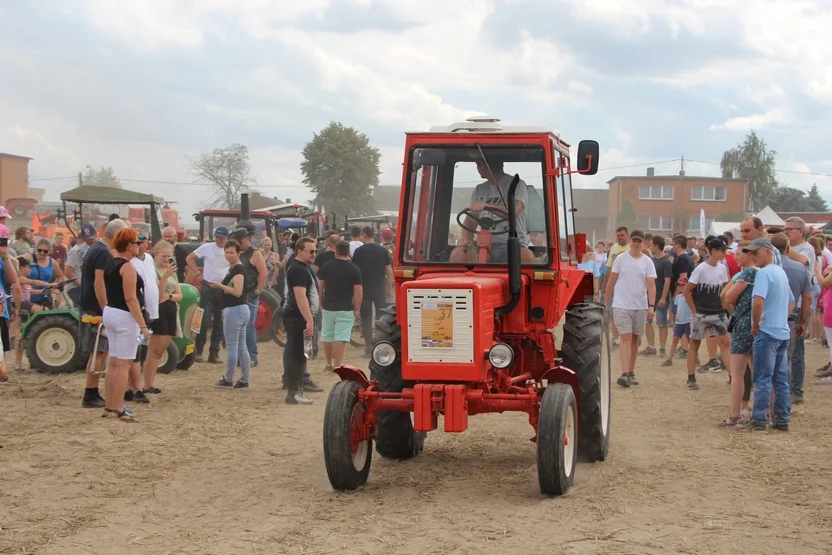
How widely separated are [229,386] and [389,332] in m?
4.68

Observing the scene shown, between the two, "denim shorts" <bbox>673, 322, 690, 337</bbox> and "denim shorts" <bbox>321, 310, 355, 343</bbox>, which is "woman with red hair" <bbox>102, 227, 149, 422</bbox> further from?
"denim shorts" <bbox>673, 322, 690, 337</bbox>

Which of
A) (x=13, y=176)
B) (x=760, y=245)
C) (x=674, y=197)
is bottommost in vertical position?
(x=760, y=245)

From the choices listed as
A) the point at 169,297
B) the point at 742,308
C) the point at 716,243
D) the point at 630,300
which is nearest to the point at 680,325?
the point at 716,243

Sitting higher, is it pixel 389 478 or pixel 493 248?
pixel 493 248

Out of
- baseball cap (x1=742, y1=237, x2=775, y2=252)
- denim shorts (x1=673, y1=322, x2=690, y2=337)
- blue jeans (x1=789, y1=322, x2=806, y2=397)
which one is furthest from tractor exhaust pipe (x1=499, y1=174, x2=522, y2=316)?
denim shorts (x1=673, y1=322, x2=690, y2=337)

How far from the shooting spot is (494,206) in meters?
6.93

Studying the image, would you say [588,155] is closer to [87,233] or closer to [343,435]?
[343,435]

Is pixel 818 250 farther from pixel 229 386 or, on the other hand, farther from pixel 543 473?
pixel 543 473

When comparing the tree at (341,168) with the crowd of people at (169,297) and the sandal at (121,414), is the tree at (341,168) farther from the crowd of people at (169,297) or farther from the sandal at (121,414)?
the sandal at (121,414)

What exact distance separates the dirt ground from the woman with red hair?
39 cm

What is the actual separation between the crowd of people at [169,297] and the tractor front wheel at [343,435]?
9.84 ft

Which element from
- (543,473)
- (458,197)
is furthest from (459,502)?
(458,197)

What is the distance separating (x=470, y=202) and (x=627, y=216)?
205 feet

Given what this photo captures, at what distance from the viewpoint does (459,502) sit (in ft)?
20.0
